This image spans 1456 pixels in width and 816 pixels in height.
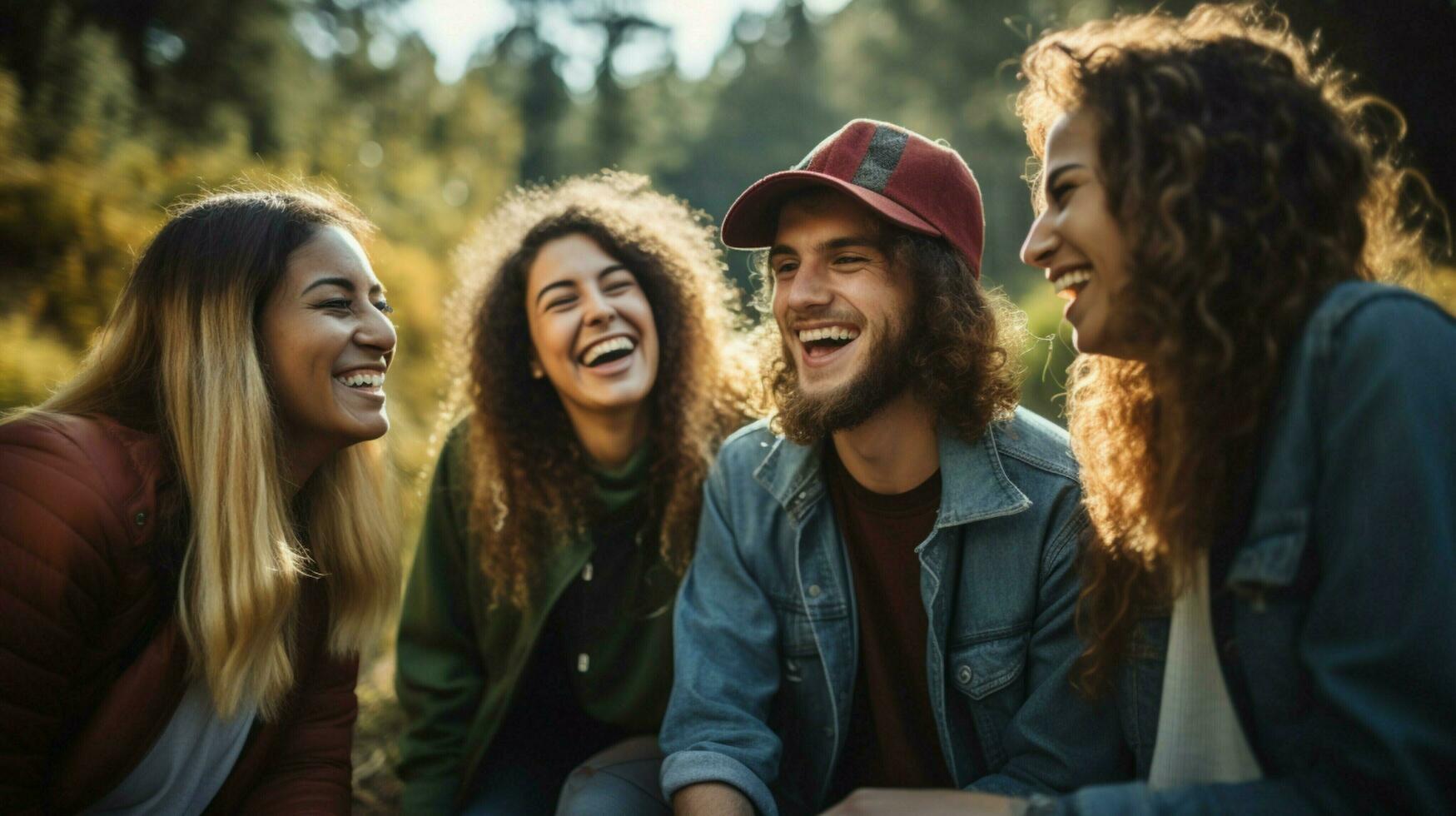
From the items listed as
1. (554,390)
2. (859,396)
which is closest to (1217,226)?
(859,396)

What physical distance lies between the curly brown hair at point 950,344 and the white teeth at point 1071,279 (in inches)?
20.9

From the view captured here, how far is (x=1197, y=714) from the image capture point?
1800 mm

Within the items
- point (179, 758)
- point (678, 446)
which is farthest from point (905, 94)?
point (179, 758)

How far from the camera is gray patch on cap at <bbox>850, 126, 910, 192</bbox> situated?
103 inches

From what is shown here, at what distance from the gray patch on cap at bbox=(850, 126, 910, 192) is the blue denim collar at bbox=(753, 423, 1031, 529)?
0.74 m

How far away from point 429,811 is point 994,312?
251 cm

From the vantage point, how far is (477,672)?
3.41 metres

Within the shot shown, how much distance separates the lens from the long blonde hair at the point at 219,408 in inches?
85.3

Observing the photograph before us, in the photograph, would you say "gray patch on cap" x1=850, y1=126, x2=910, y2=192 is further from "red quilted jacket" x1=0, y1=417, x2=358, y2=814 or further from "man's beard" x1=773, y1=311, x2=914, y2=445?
"red quilted jacket" x1=0, y1=417, x2=358, y2=814

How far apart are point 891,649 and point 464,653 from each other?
65.6 inches

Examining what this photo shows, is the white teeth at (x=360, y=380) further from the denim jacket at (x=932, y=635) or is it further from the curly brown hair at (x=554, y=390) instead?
the denim jacket at (x=932, y=635)

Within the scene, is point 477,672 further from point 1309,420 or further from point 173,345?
point 1309,420

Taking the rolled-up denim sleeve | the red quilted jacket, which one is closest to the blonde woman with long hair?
the red quilted jacket

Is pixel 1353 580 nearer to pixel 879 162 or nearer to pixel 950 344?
pixel 950 344
